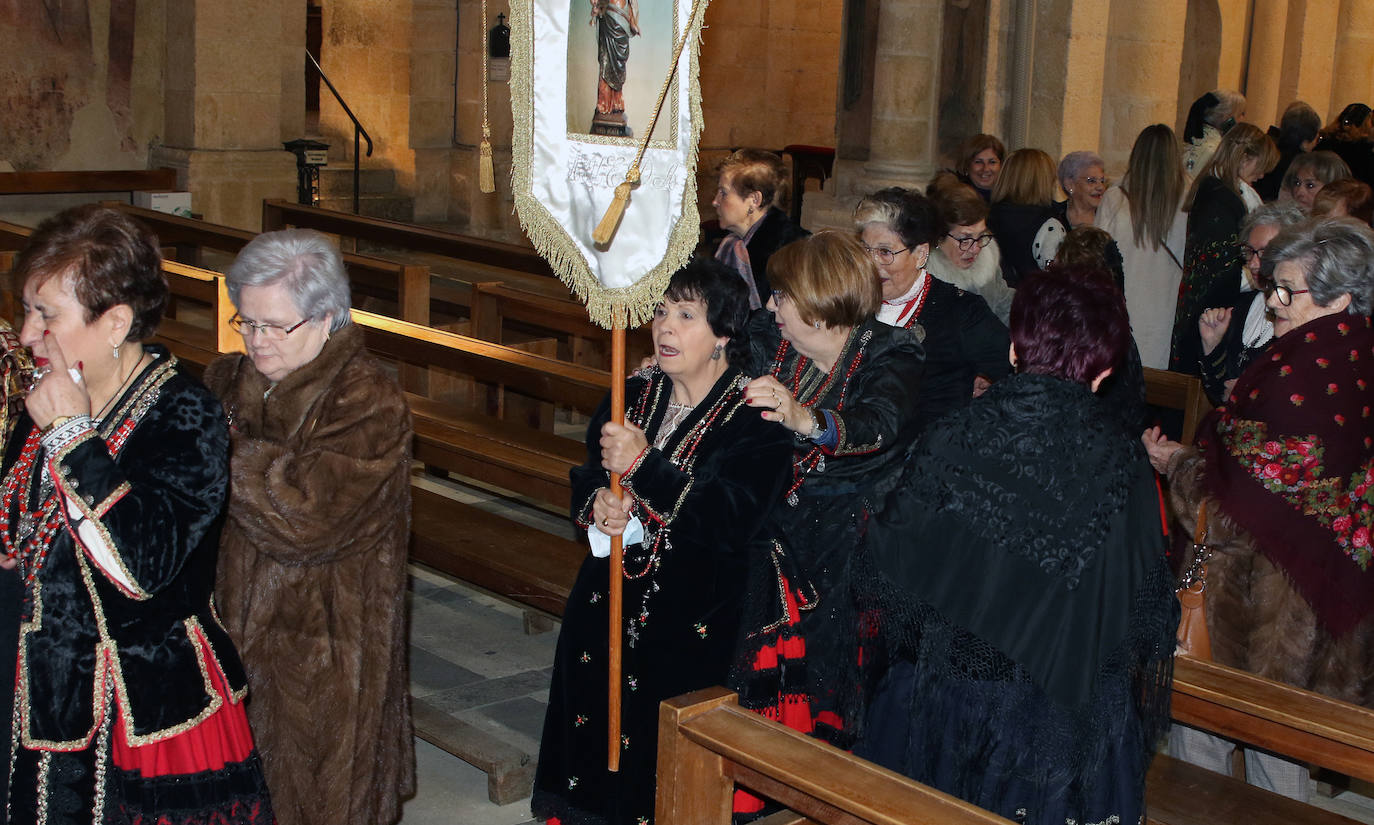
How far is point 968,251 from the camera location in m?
4.80

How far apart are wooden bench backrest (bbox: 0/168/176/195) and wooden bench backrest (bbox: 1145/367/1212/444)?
29.0ft

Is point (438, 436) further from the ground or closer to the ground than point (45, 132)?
closer to the ground

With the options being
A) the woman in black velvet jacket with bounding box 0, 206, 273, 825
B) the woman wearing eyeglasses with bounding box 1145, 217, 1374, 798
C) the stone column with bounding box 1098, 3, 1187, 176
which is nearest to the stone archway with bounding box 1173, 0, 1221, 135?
the stone column with bounding box 1098, 3, 1187, 176

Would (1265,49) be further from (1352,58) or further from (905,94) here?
(905,94)

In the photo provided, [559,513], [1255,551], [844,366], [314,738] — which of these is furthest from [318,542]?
[559,513]

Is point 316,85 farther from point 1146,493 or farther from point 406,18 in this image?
point 1146,493

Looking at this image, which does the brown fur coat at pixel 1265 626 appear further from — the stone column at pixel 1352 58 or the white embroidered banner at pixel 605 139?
the stone column at pixel 1352 58

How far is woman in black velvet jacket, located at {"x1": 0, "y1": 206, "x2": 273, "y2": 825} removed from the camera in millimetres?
2424

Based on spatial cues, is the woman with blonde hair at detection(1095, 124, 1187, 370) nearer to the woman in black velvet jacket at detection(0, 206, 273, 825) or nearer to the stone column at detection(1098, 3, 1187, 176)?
the woman in black velvet jacket at detection(0, 206, 273, 825)

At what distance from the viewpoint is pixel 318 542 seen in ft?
9.05

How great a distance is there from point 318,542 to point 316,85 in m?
13.6

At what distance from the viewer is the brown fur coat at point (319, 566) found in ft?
9.02

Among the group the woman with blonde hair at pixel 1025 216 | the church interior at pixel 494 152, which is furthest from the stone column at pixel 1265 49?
the woman with blonde hair at pixel 1025 216

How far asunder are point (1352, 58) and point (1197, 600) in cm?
1365
